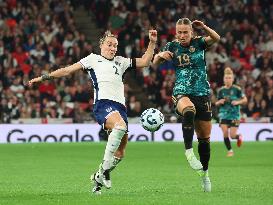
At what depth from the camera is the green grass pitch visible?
9.92m

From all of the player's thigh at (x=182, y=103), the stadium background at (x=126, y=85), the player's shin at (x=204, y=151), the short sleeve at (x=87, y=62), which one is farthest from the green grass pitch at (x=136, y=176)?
the short sleeve at (x=87, y=62)

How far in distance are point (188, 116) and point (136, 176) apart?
3429mm

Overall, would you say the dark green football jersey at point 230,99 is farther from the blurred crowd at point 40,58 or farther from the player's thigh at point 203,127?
the player's thigh at point 203,127

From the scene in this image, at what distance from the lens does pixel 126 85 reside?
29891 millimetres

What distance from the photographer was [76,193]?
1073cm

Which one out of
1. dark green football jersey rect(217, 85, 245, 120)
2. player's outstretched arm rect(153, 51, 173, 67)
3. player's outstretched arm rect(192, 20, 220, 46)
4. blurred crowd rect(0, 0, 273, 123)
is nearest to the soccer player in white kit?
player's outstretched arm rect(153, 51, 173, 67)

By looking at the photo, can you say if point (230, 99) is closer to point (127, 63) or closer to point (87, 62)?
point (127, 63)

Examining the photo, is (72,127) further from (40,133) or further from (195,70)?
(195,70)

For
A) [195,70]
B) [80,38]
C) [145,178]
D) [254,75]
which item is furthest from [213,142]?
[195,70]

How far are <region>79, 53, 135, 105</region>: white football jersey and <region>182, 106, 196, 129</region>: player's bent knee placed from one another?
2.71ft

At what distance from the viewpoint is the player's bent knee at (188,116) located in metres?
10.9

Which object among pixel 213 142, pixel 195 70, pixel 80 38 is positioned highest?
pixel 80 38

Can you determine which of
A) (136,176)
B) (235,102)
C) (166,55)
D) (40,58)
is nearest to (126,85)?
(40,58)

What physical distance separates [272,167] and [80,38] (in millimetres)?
15770
